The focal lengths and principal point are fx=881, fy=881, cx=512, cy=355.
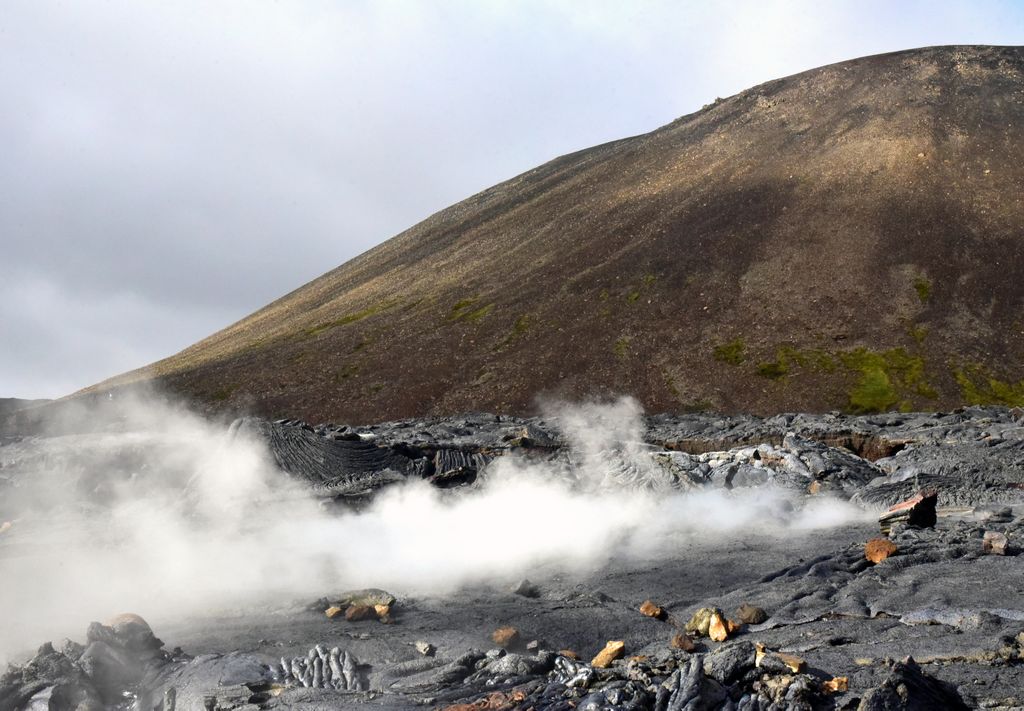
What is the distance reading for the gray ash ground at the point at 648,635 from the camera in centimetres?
1014

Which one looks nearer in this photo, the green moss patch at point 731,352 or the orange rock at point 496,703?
the orange rock at point 496,703

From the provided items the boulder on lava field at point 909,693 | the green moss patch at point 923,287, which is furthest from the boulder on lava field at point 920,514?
the green moss patch at point 923,287

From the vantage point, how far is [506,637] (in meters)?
12.6

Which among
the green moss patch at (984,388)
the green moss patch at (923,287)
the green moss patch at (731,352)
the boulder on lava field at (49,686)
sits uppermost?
the green moss patch at (923,287)

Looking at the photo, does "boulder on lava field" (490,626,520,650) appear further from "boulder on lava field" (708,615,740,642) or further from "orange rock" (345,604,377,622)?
"boulder on lava field" (708,615,740,642)

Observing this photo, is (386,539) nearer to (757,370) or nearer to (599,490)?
(599,490)

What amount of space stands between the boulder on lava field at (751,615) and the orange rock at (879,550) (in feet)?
11.0

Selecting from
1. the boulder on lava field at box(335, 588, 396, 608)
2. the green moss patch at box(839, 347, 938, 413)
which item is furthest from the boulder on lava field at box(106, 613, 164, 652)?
the green moss patch at box(839, 347, 938, 413)

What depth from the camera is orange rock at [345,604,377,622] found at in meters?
14.0

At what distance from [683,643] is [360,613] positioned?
16.9 ft

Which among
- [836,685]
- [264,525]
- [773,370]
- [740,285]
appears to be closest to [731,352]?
[773,370]

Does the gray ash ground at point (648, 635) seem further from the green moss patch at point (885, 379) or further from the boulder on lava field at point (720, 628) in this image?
the green moss patch at point (885, 379)

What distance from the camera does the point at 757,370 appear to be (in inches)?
2191

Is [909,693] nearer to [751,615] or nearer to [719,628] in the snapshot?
[719,628]
